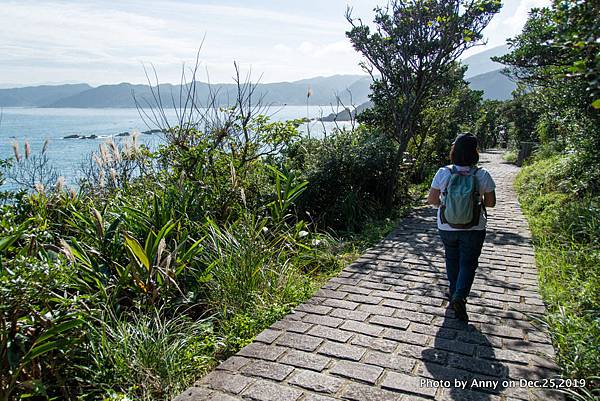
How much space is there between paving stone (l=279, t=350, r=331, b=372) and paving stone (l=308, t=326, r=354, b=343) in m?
0.31

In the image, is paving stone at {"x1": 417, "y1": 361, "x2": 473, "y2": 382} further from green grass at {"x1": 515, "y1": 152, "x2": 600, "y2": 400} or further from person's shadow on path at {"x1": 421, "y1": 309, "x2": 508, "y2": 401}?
green grass at {"x1": 515, "y1": 152, "x2": 600, "y2": 400}

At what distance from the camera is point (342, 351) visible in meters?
3.30

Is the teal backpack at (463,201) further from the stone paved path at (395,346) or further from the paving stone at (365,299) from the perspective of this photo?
the paving stone at (365,299)

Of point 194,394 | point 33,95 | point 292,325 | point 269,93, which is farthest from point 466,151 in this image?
point 33,95

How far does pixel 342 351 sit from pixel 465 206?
1.61 metres

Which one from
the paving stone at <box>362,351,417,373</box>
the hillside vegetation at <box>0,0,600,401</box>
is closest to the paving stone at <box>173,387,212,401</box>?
the hillside vegetation at <box>0,0,600,401</box>

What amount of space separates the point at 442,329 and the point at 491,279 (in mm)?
1598

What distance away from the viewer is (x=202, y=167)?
254 inches

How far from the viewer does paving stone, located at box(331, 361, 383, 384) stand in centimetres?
295

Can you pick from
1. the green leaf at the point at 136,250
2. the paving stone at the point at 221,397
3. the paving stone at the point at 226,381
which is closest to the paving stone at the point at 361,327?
the paving stone at the point at 226,381

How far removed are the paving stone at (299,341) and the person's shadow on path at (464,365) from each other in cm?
81

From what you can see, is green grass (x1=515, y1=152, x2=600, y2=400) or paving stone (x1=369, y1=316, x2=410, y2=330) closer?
green grass (x1=515, y1=152, x2=600, y2=400)

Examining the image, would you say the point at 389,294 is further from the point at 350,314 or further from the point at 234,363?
the point at 234,363

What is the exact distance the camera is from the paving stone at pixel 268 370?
2.98m
